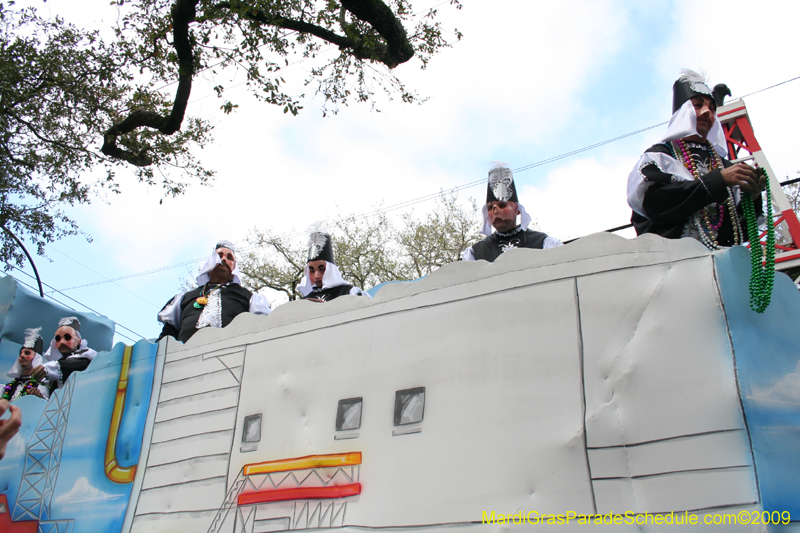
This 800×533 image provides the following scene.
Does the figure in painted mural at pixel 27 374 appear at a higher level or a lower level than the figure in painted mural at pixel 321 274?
lower

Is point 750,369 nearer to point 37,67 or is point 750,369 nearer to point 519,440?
point 519,440

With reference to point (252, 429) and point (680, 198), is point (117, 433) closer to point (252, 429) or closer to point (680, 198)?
point (252, 429)

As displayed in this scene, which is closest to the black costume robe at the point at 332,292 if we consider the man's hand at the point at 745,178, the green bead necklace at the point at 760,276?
the man's hand at the point at 745,178

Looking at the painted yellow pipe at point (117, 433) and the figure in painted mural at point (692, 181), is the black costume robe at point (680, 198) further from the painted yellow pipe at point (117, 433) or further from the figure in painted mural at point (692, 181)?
the painted yellow pipe at point (117, 433)

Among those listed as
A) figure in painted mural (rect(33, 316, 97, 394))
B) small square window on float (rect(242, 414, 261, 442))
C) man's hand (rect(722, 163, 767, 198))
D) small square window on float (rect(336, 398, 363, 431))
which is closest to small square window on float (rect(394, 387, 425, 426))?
small square window on float (rect(336, 398, 363, 431))

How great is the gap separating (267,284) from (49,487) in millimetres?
16180

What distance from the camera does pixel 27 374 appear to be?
490 centimetres

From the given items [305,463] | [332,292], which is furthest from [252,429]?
[332,292]

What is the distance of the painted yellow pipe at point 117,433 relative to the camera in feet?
11.2

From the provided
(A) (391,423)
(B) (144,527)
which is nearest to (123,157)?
(B) (144,527)

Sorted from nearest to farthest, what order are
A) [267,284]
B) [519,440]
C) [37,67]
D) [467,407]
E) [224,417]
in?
[519,440] < [467,407] < [224,417] < [37,67] < [267,284]

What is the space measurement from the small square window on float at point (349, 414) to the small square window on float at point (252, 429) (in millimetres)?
491

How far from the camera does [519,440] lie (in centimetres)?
215

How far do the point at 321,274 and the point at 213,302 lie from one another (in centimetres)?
77
